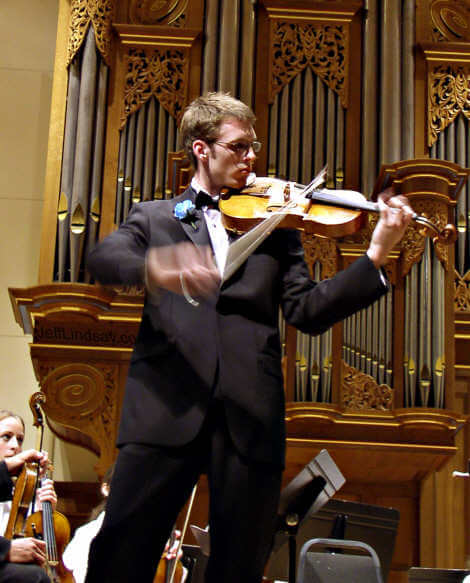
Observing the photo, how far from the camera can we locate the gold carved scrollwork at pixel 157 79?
642 cm

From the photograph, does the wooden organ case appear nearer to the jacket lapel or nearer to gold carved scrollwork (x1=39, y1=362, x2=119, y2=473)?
gold carved scrollwork (x1=39, y1=362, x2=119, y2=473)

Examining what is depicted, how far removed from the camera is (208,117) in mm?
2266

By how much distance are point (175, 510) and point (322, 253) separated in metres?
3.99

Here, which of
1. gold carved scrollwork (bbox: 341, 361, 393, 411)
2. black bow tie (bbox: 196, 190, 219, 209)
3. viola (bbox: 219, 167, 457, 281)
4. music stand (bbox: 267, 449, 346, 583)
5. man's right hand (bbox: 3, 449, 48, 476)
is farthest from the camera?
gold carved scrollwork (bbox: 341, 361, 393, 411)

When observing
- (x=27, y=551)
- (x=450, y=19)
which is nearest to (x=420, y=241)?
(x=450, y=19)

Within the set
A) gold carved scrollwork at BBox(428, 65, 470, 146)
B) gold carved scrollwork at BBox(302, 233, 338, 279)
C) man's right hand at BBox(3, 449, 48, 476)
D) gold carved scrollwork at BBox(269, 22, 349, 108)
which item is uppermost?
gold carved scrollwork at BBox(269, 22, 349, 108)

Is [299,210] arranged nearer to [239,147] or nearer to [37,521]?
[239,147]

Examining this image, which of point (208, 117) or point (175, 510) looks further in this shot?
point (208, 117)

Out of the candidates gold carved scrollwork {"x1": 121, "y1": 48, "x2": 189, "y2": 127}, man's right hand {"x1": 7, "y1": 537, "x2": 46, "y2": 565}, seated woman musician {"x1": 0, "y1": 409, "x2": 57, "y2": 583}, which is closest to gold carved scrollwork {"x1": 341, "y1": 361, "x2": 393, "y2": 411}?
gold carved scrollwork {"x1": 121, "y1": 48, "x2": 189, "y2": 127}

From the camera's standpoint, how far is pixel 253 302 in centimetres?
204

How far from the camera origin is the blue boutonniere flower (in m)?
2.16

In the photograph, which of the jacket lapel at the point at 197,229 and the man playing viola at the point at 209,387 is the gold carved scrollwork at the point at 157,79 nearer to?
the jacket lapel at the point at 197,229

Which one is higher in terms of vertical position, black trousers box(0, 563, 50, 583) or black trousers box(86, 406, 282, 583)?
black trousers box(86, 406, 282, 583)

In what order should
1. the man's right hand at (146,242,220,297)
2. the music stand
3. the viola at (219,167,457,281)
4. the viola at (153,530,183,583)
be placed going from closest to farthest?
1. the man's right hand at (146,242,220,297)
2. the viola at (219,167,457,281)
3. the music stand
4. the viola at (153,530,183,583)
